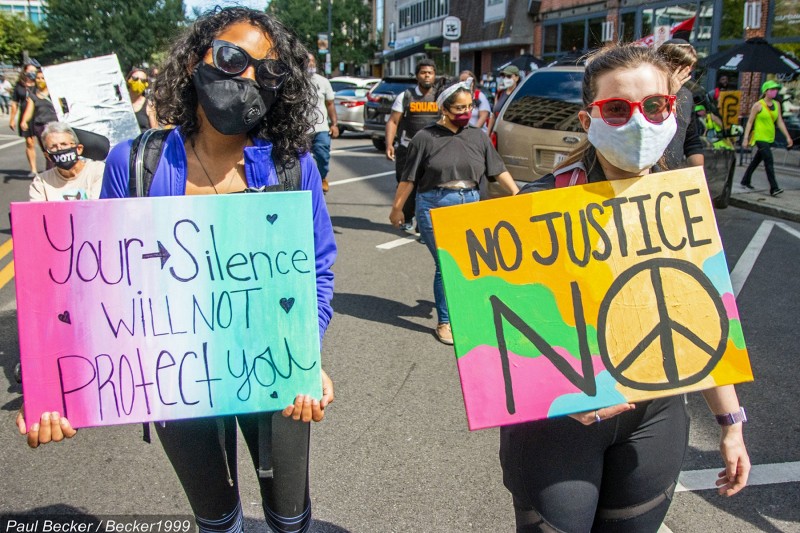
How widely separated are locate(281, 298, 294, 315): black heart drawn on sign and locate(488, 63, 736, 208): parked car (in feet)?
18.2

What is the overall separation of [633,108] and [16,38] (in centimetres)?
5685

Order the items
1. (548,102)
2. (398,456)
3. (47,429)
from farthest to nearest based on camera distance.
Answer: (548,102) < (398,456) < (47,429)

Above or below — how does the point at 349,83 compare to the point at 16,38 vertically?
below

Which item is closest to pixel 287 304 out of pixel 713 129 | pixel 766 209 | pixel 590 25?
pixel 766 209

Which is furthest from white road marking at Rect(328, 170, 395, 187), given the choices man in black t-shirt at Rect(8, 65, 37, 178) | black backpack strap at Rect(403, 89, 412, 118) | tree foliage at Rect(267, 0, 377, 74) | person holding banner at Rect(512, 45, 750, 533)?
tree foliage at Rect(267, 0, 377, 74)

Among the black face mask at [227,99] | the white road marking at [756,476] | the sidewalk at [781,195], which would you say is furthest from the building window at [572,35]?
the black face mask at [227,99]

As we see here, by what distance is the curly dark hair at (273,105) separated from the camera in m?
2.03

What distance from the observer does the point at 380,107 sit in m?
16.6

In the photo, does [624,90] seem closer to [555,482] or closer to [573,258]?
[573,258]

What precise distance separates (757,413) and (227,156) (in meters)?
3.17

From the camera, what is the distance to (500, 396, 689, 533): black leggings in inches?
71.1

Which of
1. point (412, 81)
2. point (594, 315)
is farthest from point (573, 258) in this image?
point (412, 81)

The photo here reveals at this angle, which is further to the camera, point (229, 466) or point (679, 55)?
point (679, 55)

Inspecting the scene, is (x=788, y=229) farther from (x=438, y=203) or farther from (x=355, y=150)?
(x=355, y=150)
